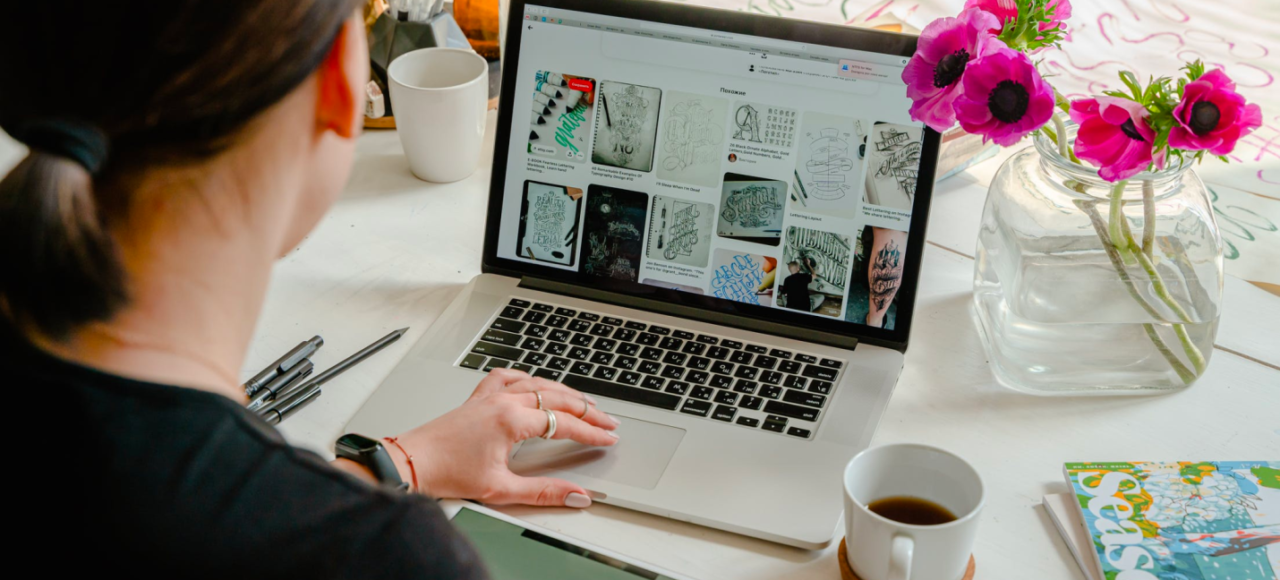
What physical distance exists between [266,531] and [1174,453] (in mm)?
712

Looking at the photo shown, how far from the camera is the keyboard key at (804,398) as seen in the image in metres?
0.83

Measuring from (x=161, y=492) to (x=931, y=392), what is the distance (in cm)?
67

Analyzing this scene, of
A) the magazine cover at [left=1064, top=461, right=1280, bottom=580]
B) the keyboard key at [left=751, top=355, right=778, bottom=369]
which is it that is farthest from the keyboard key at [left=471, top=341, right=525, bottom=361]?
the magazine cover at [left=1064, top=461, right=1280, bottom=580]

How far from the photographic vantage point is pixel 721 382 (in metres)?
0.86

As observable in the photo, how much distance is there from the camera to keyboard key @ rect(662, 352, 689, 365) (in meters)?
0.88

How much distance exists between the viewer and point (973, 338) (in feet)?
3.12

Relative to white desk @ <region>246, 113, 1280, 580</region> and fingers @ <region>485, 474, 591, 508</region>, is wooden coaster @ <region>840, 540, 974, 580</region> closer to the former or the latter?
white desk @ <region>246, 113, 1280, 580</region>

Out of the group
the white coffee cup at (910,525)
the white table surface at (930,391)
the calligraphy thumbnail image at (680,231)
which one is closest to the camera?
the white coffee cup at (910,525)

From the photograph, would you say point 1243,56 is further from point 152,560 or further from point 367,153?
point 152,560

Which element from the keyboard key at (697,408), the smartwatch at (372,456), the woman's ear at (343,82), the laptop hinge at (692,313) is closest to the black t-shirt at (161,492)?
the woman's ear at (343,82)

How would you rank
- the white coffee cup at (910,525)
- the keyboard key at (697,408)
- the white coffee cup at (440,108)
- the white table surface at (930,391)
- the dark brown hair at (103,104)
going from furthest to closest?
the white coffee cup at (440,108) < the keyboard key at (697,408) < the white table surface at (930,391) < the white coffee cup at (910,525) < the dark brown hair at (103,104)

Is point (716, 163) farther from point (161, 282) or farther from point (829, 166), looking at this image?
point (161, 282)

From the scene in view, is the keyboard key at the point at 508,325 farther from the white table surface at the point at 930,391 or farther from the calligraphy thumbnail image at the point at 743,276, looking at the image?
the calligraphy thumbnail image at the point at 743,276

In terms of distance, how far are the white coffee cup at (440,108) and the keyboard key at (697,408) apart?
0.50 metres
